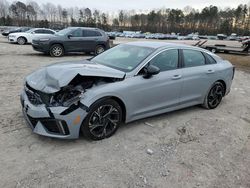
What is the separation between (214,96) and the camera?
520 centimetres

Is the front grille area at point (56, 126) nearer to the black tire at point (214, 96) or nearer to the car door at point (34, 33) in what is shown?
the black tire at point (214, 96)

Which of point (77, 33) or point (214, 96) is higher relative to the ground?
point (77, 33)

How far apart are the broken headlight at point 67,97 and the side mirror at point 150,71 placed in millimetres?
1174

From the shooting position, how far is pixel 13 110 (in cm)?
445

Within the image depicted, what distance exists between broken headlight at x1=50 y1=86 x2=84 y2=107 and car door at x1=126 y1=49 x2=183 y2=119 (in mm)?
839

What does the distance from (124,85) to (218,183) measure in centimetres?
190

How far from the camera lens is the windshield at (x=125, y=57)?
13.1ft

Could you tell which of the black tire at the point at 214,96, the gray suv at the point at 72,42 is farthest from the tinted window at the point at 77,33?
the black tire at the point at 214,96

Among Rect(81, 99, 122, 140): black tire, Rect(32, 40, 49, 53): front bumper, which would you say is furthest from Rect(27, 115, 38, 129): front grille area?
Rect(32, 40, 49, 53): front bumper

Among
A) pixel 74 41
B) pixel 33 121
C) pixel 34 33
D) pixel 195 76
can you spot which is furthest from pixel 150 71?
pixel 34 33

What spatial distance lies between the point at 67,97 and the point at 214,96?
11.5 ft

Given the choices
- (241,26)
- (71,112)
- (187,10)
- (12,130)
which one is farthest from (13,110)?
(187,10)

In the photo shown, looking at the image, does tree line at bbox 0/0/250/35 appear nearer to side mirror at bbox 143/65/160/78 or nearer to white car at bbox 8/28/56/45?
white car at bbox 8/28/56/45

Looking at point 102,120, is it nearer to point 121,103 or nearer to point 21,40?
point 121,103
